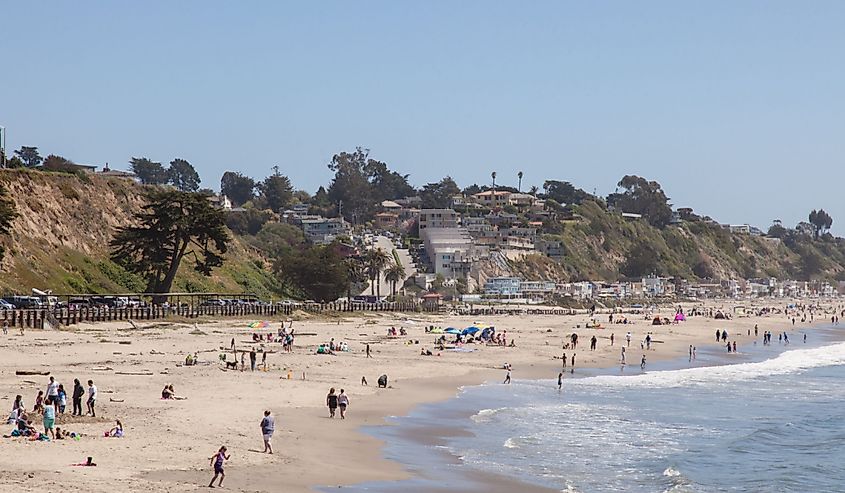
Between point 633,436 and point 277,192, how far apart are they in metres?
151

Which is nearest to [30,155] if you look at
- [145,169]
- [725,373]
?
[145,169]

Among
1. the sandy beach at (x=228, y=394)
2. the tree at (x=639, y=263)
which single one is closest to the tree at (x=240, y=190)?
the tree at (x=639, y=263)

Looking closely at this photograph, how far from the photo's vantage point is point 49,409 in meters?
20.8

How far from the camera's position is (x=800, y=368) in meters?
54.6

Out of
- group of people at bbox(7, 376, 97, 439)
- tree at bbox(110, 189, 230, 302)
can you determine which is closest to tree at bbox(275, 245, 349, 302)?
tree at bbox(110, 189, 230, 302)

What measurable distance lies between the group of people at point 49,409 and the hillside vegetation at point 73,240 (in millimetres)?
33776

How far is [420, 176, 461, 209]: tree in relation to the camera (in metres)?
182

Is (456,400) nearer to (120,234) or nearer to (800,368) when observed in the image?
(800,368)

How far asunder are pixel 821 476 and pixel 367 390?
1569cm

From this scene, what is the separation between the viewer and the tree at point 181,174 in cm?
19275

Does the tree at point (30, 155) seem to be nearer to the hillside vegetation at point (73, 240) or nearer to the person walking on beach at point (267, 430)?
the hillside vegetation at point (73, 240)

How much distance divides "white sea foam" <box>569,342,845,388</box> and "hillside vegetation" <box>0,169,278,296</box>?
33524 millimetres

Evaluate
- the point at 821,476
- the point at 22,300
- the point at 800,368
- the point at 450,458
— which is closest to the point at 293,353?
the point at 22,300

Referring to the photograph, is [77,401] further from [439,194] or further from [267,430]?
[439,194]
